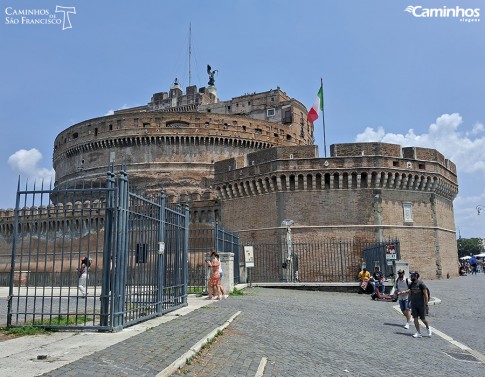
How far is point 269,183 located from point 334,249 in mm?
5186

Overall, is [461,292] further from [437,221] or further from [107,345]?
[107,345]

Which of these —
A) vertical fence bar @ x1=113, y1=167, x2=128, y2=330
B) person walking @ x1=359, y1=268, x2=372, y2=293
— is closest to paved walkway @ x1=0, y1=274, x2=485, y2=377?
vertical fence bar @ x1=113, y1=167, x2=128, y2=330

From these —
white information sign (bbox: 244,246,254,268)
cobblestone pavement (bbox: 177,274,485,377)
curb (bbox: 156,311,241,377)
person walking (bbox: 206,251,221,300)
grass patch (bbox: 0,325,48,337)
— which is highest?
white information sign (bbox: 244,246,254,268)

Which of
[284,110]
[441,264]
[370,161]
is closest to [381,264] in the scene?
[370,161]

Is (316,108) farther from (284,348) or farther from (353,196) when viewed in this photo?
(284,348)

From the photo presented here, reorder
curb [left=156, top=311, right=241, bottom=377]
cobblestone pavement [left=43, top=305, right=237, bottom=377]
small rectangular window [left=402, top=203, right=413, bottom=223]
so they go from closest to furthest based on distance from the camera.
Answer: cobblestone pavement [left=43, top=305, right=237, bottom=377] < curb [left=156, top=311, right=241, bottom=377] < small rectangular window [left=402, top=203, right=413, bottom=223]

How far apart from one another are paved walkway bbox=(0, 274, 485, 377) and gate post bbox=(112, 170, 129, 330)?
1.25ft

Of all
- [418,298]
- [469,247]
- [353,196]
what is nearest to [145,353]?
[418,298]

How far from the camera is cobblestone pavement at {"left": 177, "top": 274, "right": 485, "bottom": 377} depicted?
537 centimetres

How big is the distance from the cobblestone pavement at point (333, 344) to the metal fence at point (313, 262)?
448 inches

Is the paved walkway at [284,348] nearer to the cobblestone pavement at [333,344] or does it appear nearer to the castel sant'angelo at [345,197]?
the cobblestone pavement at [333,344]

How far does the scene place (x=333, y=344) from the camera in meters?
7.00

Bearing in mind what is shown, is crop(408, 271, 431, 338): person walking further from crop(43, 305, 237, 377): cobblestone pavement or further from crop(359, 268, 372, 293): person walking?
crop(359, 268, 372, 293): person walking

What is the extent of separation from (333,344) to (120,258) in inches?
142
